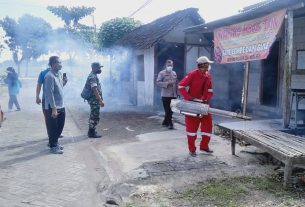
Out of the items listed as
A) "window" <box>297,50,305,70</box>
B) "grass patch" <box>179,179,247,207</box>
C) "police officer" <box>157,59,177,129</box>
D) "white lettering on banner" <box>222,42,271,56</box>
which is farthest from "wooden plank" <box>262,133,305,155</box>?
"window" <box>297,50,305,70</box>

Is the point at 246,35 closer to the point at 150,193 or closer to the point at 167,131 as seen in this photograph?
the point at 167,131

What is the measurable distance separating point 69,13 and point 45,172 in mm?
22333

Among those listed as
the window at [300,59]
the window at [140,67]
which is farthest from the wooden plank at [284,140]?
the window at [140,67]

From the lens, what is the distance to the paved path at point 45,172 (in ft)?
14.0

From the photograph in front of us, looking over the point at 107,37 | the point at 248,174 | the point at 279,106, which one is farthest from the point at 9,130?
the point at 107,37

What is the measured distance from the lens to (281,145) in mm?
4789

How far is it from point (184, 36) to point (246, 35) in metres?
4.91

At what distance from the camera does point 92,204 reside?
4.11 meters

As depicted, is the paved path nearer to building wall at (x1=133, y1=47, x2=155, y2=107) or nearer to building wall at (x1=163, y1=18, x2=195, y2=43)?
building wall at (x1=133, y1=47, x2=155, y2=107)

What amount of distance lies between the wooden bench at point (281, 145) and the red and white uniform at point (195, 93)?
0.54 meters

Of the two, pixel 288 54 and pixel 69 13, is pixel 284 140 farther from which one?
pixel 69 13

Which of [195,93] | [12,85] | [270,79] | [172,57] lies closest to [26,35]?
[12,85]

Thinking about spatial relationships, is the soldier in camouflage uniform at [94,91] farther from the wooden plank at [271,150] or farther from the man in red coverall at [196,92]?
the wooden plank at [271,150]

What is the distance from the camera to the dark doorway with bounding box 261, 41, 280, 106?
10.5 meters
